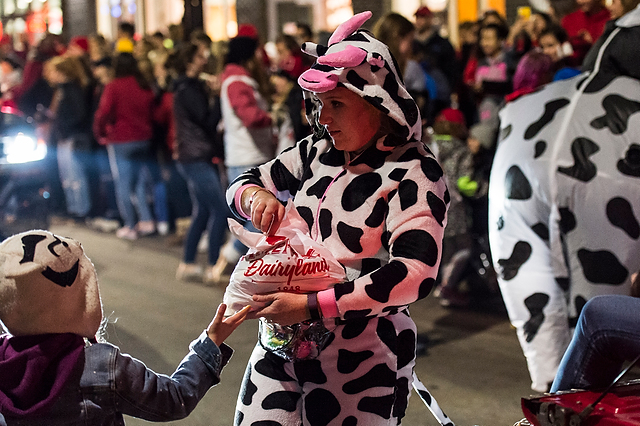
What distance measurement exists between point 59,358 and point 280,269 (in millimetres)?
632

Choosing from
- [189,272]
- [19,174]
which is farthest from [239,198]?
[19,174]

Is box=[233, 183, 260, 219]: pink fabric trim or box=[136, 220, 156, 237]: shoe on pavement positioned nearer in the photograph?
box=[233, 183, 260, 219]: pink fabric trim

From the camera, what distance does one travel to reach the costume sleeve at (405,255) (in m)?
2.11

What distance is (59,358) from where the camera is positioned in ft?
6.64

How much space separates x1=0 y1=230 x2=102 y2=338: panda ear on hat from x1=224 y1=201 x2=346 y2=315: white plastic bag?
42 centimetres

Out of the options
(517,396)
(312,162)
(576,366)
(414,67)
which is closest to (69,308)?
(312,162)

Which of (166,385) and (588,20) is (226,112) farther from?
(166,385)

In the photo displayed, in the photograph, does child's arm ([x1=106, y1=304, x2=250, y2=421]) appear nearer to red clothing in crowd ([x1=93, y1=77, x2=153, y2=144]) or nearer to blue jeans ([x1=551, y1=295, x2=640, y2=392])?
blue jeans ([x1=551, y1=295, x2=640, y2=392])

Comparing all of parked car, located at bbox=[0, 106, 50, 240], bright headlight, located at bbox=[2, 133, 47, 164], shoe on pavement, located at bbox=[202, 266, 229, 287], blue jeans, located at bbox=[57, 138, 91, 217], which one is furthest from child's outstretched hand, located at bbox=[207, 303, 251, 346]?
blue jeans, located at bbox=[57, 138, 91, 217]

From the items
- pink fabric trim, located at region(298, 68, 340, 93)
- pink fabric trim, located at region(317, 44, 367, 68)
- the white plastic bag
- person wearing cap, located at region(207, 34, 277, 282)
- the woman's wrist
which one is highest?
pink fabric trim, located at region(317, 44, 367, 68)

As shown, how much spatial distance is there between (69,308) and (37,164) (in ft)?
19.6

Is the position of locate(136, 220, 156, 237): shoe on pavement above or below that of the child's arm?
below

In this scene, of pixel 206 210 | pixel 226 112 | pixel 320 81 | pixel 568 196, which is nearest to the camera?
pixel 320 81

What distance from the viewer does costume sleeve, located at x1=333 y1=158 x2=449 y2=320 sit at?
2113 millimetres
